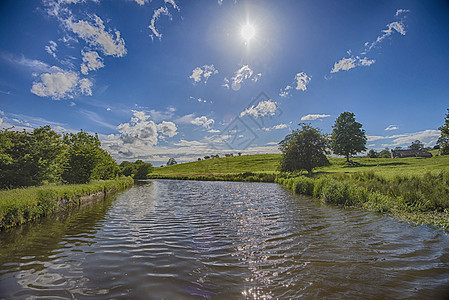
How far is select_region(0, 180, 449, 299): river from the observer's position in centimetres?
411

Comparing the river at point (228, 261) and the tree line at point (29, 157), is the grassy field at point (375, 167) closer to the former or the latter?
the river at point (228, 261)

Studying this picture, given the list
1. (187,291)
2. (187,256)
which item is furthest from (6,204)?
(187,291)

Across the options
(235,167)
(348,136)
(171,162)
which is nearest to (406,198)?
(348,136)

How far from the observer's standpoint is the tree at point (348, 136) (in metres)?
52.7

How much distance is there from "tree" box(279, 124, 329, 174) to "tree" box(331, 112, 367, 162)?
19.0 meters

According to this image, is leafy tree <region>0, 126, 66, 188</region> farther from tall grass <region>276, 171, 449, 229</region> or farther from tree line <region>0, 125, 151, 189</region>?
tall grass <region>276, 171, 449, 229</region>

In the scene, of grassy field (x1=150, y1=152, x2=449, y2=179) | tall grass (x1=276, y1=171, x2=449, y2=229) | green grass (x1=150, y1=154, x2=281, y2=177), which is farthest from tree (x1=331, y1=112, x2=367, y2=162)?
tall grass (x1=276, y1=171, x2=449, y2=229)

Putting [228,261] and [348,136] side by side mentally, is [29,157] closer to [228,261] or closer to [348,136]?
[228,261]

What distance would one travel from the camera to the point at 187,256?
235 inches

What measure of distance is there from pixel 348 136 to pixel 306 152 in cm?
2525

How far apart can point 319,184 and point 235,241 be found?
13.8 m

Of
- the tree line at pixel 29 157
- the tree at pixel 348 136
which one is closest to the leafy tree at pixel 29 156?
the tree line at pixel 29 157

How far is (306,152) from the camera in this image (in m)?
36.0

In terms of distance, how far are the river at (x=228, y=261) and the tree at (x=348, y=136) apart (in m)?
50.4
